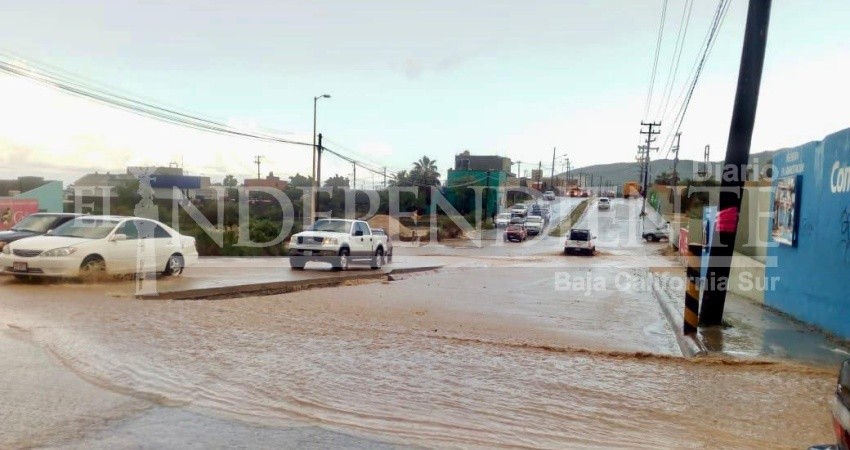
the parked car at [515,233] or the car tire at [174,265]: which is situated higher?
the car tire at [174,265]

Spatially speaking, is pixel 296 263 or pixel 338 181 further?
pixel 338 181

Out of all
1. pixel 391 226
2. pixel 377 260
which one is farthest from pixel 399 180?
pixel 377 260

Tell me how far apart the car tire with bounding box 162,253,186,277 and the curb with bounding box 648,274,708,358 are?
442 inches

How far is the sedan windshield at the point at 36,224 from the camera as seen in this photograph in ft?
52.1

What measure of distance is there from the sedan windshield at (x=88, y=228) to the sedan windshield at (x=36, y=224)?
7.24 ft

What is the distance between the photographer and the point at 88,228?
1401cm

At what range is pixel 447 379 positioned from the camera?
706cm

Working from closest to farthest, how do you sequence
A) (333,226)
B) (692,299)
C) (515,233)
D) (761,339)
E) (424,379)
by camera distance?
(424,379)
(761,339)
(692,299)
(333,226)
(515,233)

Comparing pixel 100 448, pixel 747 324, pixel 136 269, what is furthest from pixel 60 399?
pixel 747 324

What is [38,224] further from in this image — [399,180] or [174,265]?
[399,180]

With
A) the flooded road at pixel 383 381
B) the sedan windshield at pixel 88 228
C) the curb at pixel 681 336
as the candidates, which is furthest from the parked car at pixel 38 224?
the curb at pixel 681 336

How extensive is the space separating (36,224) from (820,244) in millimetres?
16916

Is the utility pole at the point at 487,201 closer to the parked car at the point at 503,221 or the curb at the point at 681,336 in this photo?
the parked car at the point at 503,221

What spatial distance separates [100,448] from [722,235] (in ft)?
31.2
